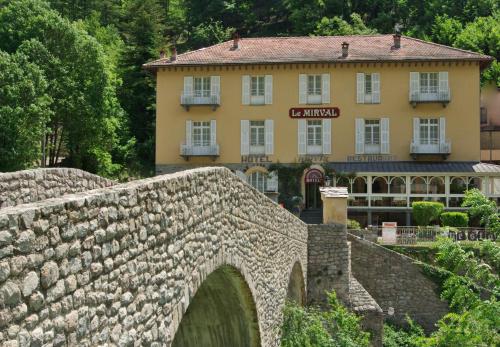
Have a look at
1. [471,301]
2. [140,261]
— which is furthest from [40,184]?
[471,301]

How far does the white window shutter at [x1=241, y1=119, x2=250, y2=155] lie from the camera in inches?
1405

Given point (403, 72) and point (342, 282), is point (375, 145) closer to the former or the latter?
point (403, 72)

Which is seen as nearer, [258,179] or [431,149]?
[431,149]

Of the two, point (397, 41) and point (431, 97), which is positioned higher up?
point (397, 41)

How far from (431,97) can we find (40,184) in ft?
92.6

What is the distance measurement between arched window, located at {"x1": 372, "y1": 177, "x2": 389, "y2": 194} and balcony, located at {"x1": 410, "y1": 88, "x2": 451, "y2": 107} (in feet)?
14.3

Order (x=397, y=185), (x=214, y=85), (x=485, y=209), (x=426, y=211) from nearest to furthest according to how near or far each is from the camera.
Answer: (x=485, y=209) < (x=426, y=211) < (x=397, y=185) < (x=214, y=85)

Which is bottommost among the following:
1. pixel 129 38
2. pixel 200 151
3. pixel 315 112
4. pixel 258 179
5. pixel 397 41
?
pixel 258 179

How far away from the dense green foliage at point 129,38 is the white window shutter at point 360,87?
1298 cm

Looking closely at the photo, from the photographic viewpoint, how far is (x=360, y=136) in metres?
35.0

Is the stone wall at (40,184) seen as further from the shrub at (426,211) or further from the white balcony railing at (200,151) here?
the white balcony railing at (200,151)

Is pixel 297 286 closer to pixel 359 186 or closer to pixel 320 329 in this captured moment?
pixel 320 329

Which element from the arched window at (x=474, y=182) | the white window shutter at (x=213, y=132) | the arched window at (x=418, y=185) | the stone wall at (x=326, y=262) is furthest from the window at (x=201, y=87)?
the stone wall at (x=326, y=262)

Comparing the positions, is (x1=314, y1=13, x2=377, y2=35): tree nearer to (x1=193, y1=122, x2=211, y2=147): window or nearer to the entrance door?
(x1=193, y1=122, x2=211, y2=147): window
